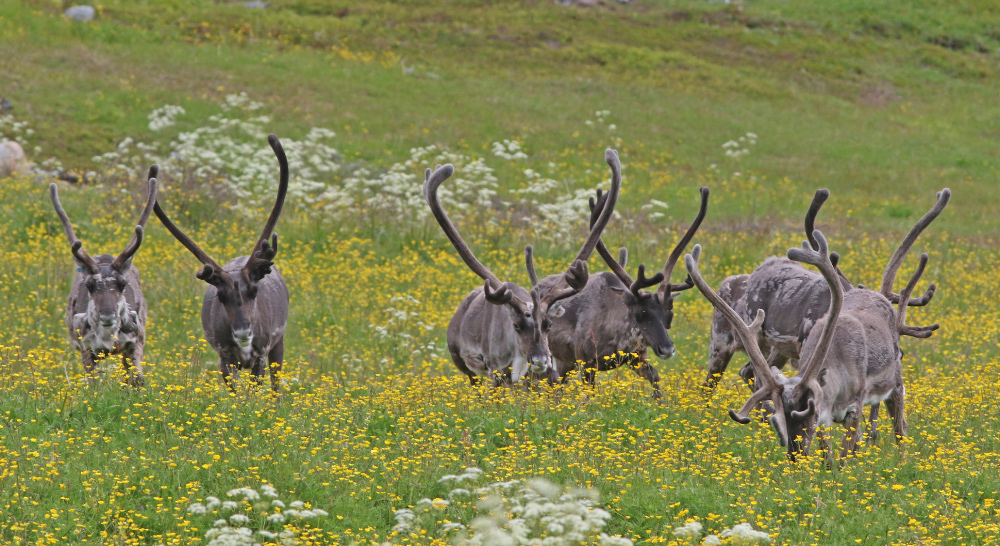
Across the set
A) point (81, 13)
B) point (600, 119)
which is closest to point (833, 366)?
point (600, 119)

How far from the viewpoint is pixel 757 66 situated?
46594 millimetres

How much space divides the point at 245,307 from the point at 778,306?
5803 millimetres

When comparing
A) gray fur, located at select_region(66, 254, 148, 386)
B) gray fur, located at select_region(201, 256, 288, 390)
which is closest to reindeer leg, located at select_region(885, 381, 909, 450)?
gray fur, located at select_region(201, 256, 288, 390)

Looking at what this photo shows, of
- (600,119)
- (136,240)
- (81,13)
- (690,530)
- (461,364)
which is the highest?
(81,13)

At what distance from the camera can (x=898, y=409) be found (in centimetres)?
977

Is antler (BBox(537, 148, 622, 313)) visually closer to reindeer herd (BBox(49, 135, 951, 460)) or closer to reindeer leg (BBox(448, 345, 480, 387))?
reindeer herd (BBox(49, 135, 951, 460))

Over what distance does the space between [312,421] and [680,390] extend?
4.01 metres

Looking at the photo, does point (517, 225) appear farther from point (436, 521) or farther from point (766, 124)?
point (766, 124)

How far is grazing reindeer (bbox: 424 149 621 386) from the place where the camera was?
9.88 meters

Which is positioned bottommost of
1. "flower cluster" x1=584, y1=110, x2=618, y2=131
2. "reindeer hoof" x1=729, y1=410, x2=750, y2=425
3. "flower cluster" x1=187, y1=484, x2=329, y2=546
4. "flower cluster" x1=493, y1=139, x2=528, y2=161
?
"flower cluster" x1=187, y1=484, x2=329, y2=546

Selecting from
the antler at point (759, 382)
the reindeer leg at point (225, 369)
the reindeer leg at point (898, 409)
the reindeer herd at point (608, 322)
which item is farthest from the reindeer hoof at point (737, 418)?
the reindeer leg at point (225, 369)

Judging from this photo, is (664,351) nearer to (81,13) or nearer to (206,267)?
(206,267)

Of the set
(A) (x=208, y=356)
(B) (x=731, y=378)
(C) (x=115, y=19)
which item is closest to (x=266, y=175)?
(A) (x=208, y=356)

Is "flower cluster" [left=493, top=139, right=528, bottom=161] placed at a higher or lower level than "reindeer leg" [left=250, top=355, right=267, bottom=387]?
higher
